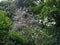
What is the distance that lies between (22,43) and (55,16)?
2.33 m

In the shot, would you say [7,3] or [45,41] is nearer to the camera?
[45,41]

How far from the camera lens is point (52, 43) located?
10.8 metres

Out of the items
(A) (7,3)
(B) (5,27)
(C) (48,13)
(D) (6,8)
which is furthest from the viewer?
(A) (7,3)

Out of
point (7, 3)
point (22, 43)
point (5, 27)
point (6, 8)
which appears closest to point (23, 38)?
point (22, 43)

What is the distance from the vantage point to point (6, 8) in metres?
23.9

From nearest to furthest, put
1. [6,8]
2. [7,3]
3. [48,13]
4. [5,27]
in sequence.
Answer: [48,13], [5,27], [6,8], [7,3]

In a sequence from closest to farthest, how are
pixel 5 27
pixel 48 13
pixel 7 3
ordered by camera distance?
pixel 48 13, pixel 5 27, pixel 7 3

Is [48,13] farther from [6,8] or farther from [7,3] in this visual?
[7,3]

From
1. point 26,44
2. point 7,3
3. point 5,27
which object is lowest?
point 7,3

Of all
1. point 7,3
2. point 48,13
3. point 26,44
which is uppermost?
point 48,13

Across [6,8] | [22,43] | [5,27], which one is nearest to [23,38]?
[22,43]

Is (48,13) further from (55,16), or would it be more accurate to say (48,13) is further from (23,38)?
(23,38)

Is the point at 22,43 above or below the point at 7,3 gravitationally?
above

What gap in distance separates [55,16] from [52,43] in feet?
3.95
